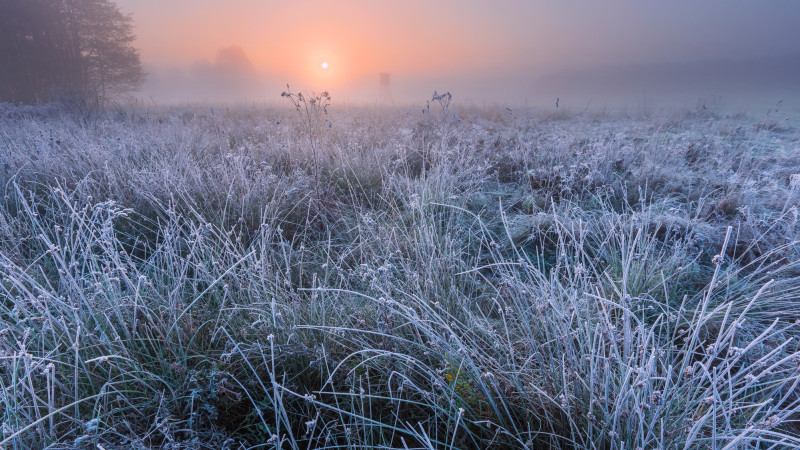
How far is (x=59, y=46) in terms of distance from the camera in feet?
66.1

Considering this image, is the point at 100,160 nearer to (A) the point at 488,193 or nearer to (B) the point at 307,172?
(B) the point at 307,172

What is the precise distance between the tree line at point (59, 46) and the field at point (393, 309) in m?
20.6

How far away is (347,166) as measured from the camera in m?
4.00

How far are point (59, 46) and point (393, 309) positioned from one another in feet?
93.1

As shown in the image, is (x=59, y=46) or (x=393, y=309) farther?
(x=59, y=46)

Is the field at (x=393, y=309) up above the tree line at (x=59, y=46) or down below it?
below

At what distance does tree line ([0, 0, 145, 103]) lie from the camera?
1886 cm

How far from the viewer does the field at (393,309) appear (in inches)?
44.5

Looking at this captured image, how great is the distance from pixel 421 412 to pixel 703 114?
12.5 m

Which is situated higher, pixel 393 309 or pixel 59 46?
pixel 59 46

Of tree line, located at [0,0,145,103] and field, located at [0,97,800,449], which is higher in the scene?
tree line, located at [0,0,145,103]

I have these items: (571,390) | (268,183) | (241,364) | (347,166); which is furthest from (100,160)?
(571,390)

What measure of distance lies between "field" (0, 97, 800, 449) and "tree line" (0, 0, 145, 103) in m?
20.6

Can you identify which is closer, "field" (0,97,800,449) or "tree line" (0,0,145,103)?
"field" (0,97,800,449)
